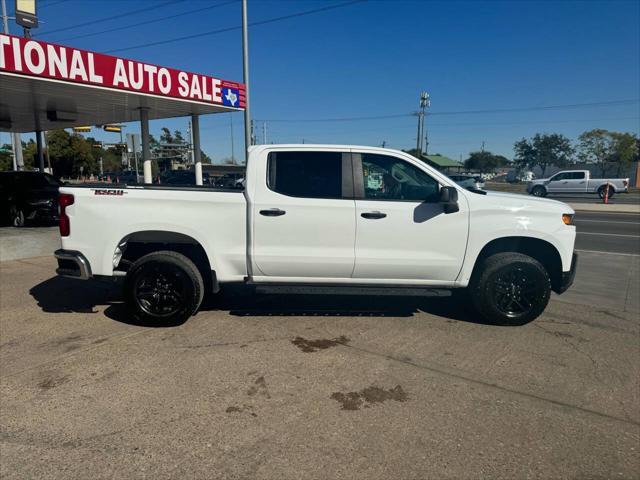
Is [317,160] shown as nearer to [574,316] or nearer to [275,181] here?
[275,181]

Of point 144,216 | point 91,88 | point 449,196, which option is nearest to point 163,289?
point 144,216

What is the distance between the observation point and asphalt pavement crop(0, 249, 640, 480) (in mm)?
2645

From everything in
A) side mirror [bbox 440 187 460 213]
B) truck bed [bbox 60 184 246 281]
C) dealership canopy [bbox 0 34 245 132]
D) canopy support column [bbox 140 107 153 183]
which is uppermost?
dealership canopy [bbox 0 34 245 132]

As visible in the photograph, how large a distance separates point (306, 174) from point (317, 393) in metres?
2.41

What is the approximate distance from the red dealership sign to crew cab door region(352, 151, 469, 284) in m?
7.66

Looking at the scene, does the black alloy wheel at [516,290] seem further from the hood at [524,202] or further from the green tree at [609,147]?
the green tree at [609,147]

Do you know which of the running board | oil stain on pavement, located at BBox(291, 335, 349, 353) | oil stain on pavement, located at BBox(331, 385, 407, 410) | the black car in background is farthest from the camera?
the black car in background

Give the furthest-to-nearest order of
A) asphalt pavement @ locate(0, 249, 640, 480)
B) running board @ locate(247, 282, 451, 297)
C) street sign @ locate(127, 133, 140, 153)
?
street sign @ locate(127, 133, 140, 153)
running board @ locate(247, 282, 451, 297)
asphalt pavement @ locate(0, 249, 640, 480)

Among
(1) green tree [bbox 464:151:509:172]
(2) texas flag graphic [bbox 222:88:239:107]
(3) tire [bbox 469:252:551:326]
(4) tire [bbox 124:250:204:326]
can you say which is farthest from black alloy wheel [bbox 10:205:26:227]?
(1) green tree [bbox 464:151:509:172]

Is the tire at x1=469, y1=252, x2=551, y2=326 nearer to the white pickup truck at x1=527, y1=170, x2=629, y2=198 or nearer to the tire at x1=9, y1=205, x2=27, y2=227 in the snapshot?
the tire at x1=9, y1=205, x2=27, y2=227

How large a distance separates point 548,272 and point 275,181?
3.35 m

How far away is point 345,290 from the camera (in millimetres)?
4824

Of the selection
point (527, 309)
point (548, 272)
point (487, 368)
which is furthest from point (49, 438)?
→ point (548, 272)

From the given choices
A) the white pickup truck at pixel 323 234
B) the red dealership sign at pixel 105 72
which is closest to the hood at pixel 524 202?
the white pickup truck at pixel 323 234
